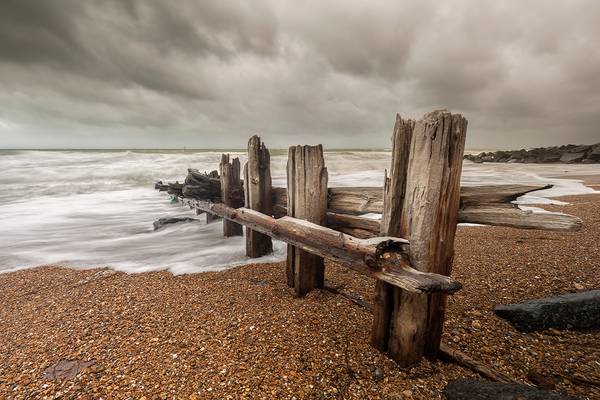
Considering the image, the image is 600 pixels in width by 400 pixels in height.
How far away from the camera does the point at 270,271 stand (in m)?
4.86

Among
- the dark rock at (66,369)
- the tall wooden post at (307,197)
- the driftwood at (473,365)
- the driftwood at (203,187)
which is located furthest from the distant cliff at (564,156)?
the dark rock at (66,369)

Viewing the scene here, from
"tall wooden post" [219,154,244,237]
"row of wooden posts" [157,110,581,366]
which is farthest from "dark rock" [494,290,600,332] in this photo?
"tall wooden post" [219,154,244,237]

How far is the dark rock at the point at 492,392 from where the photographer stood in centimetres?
180

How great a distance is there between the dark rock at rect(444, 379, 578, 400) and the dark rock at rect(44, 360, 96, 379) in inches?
116

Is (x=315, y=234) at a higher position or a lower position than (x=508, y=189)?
lower

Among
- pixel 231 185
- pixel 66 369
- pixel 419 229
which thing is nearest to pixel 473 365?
pixel 419 229

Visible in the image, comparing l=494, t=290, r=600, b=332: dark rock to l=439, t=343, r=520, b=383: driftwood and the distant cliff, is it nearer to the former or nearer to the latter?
l=439, t=343, r=520, b=383: driftwood

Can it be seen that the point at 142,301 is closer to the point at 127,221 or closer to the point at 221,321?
the point at 221,321

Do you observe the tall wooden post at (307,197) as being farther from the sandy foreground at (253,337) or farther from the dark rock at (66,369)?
the dark rock at (66,369)

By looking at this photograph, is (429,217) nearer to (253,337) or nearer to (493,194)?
(493,194)

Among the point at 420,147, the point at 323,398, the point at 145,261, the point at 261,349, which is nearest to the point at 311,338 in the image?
the point at 261,349

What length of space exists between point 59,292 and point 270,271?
10.0 feet

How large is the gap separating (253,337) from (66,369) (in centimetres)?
159

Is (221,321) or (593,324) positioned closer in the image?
(593,324)
